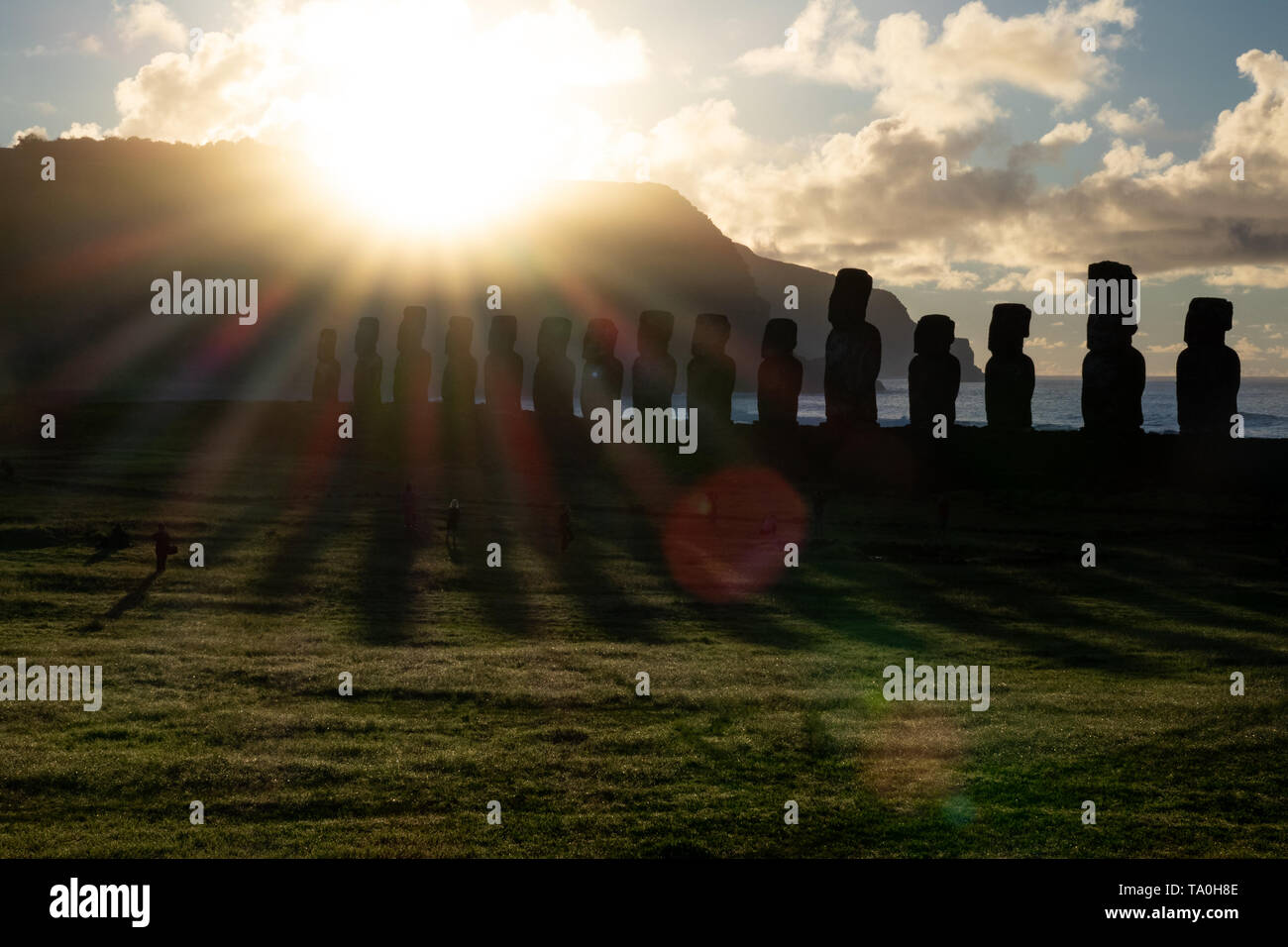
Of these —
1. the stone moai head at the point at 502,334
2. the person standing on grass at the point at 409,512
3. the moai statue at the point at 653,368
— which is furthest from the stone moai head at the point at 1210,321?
the stone moai head at the point at 502,334

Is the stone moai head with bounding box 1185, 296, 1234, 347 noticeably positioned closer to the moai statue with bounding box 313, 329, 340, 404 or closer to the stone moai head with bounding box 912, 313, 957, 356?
the stone moai head with bounding box 912, 313, 957, 356

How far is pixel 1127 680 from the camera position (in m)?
19.0

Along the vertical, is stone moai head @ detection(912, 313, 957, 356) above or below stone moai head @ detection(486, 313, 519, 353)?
below

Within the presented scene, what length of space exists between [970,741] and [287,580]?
18.4m

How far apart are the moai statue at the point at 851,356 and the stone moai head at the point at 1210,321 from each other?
50.6ft

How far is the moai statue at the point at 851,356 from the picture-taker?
59.7 metres

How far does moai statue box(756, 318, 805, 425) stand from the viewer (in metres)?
63.2

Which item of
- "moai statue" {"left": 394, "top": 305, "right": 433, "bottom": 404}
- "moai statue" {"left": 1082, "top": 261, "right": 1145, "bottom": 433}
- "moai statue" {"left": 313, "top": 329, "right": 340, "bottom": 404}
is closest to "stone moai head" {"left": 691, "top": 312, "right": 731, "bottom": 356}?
"moai statue" {"left": 394, "top": 305, "right": 433, "bottom": 404}

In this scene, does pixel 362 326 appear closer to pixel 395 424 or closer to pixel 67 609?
pixel 395 424

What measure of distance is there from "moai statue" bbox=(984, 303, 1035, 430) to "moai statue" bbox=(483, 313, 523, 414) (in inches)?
1194

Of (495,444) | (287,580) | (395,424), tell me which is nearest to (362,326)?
(395,424)

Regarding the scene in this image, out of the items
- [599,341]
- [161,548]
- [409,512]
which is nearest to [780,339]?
[599,341]

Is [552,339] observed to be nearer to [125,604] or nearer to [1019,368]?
[1019,368]

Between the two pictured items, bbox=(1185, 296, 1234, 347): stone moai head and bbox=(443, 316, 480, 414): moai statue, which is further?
bbox=(443, 316, 480, 414): moai statue
